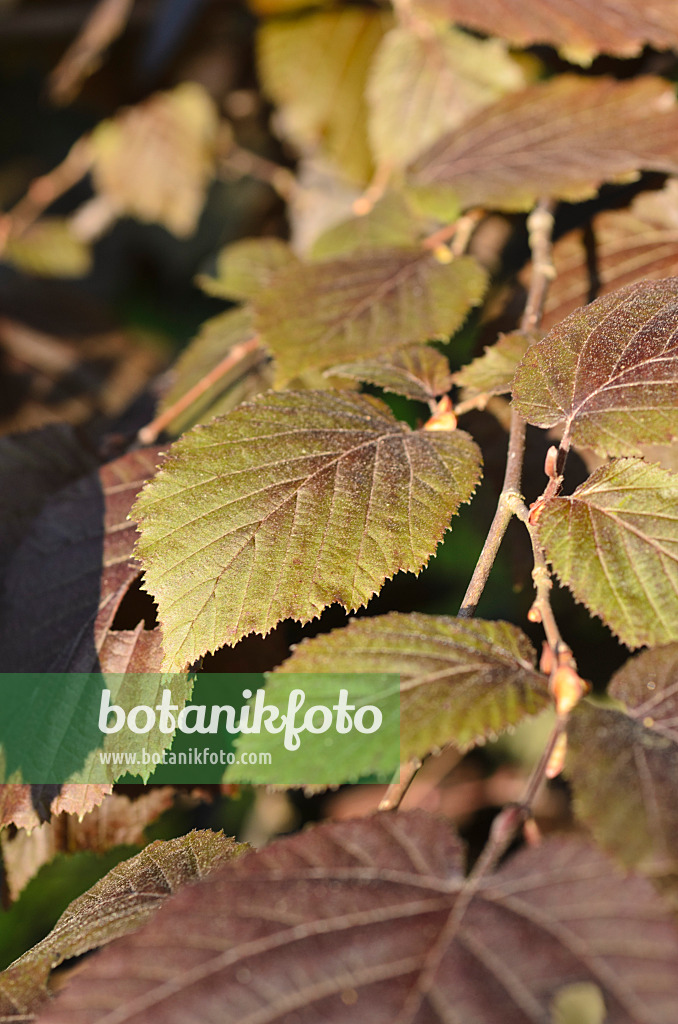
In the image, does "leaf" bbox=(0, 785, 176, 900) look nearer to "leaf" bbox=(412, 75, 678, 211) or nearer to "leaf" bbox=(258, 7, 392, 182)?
"leaf" bbox=(412, 75, 678, 211)

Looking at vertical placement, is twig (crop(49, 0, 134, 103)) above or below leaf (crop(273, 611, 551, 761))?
above

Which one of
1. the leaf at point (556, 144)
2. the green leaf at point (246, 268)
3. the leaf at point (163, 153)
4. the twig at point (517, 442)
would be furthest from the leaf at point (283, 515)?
the leaf at point (163, 153)

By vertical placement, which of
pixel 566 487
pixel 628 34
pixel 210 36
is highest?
pixel 210 36

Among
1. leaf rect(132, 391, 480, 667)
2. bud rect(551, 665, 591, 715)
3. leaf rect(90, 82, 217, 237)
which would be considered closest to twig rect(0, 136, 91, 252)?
leaf rect(90, 82, 217, 237)

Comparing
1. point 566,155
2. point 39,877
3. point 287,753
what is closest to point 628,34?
point 566,155

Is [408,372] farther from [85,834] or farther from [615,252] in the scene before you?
[85,834]

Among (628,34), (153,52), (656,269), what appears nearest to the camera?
(656,269)

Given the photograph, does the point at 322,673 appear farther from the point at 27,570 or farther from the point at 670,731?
the point at 27,570

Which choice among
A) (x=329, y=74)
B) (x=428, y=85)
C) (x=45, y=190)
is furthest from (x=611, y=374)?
(x=45, y=190)
